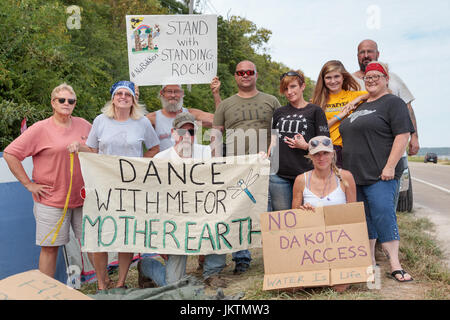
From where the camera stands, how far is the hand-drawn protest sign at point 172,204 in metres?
4.15

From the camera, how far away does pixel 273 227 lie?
3785 mm

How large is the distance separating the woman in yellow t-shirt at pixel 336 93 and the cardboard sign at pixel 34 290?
287 centimetres

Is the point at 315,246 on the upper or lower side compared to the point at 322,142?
lower

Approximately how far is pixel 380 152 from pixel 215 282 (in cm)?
197

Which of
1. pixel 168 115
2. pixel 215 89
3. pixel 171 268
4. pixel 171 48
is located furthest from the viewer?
pixel 171 48

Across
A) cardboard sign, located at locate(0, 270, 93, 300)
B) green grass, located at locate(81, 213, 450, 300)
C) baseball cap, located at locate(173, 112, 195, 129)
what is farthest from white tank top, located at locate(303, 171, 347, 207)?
cardboard sign, located at locate(0, 270, 93, 300)

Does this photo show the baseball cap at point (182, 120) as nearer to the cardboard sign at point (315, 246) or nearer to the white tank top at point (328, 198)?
the cardboard sign at point (315, 246)

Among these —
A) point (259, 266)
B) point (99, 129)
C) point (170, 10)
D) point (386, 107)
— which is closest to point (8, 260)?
point (99, 129)

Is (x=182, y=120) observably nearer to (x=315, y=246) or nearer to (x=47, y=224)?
(x=47, y=224)

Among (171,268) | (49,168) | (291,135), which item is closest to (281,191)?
(291,135)

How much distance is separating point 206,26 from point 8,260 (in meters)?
3.52

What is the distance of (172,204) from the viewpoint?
4219 millimetres
